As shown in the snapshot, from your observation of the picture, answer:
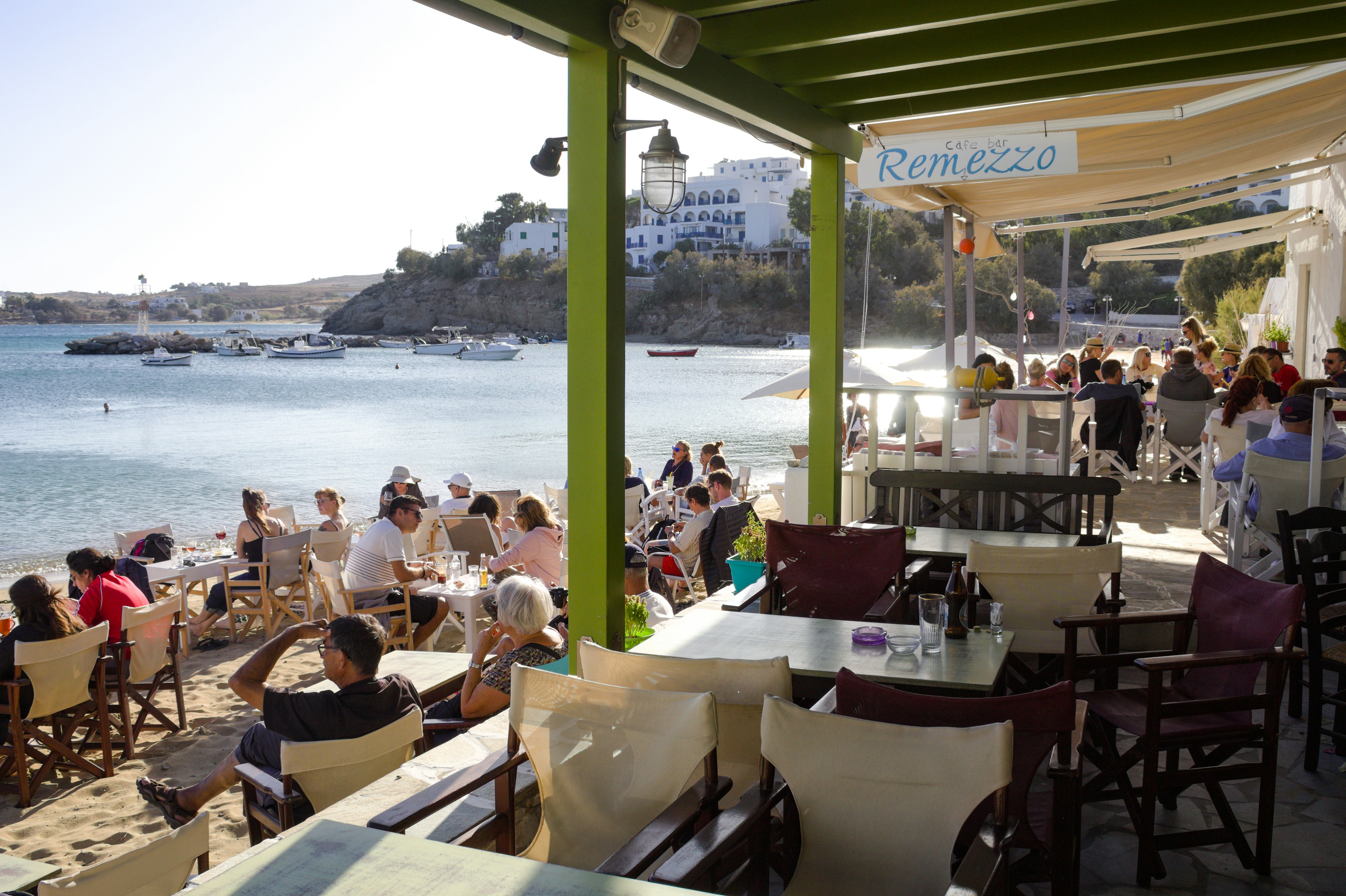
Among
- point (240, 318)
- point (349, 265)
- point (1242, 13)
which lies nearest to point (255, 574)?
point (1242, 13)

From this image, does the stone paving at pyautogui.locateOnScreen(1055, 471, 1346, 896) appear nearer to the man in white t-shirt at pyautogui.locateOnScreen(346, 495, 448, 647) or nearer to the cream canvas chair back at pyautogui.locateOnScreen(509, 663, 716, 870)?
the cream canvas chair back at pyautogui.locateOnScreen(509, 663, 716, 870)

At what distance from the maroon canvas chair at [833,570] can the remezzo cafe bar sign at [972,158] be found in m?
1.52

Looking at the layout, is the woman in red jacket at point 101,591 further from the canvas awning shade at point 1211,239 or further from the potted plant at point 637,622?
Result: the canvas awning shade at point 1211,239

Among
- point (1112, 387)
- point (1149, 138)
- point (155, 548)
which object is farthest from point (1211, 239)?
point (155, 548)

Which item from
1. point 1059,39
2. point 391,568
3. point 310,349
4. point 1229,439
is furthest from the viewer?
point 310,349

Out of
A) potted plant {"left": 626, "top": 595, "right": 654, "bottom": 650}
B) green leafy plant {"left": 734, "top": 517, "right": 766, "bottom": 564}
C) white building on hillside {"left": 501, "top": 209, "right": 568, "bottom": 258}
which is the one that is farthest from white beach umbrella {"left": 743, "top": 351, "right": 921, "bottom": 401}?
white building on hillside {"left": 501, "top": 209, "right": 568, "bottom": 258}

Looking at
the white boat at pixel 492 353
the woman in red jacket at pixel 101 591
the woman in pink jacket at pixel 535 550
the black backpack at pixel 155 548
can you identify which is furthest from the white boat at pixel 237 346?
the woman in red jacket at pixel 101 591

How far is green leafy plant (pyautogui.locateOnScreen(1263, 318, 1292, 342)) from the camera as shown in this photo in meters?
11.7

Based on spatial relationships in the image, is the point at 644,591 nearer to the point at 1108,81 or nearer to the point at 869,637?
the point at 869,637

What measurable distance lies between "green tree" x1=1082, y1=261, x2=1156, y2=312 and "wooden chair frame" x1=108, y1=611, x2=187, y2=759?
57.0m

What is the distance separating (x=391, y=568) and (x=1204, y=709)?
4798mm

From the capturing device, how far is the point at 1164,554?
6.51 meters

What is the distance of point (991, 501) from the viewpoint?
546 centimetres

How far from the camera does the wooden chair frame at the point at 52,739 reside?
4199 mm
